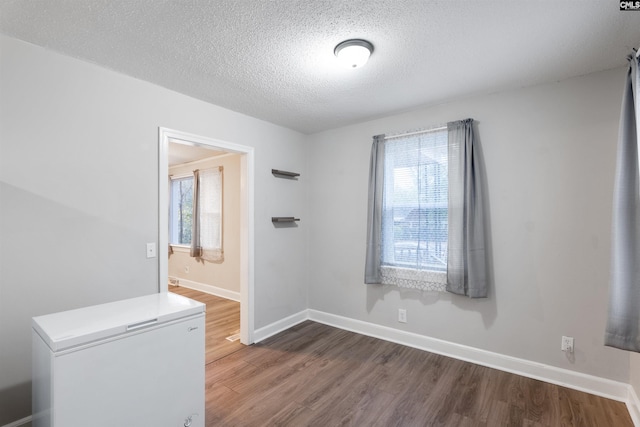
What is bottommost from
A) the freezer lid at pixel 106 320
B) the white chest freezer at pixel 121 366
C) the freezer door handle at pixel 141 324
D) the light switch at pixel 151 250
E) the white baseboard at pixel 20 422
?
the white baseboard at pixel 20 422

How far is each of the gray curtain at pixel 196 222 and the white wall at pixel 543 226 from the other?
3.90 metres

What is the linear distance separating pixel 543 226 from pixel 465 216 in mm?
601

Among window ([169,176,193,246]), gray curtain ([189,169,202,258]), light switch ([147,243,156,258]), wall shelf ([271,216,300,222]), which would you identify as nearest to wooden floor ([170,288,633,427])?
light switch ([147,243,156,258])

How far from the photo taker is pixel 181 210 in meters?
5.97

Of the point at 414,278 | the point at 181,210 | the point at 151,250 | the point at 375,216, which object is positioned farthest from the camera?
the point at 181,210

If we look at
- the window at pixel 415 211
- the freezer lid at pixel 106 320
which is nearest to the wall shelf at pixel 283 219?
the window at pixel 415 211

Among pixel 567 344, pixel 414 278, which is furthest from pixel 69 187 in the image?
pixel 567 344

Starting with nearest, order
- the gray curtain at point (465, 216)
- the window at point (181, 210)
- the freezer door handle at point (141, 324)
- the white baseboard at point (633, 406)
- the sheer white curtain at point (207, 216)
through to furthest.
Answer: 1. the freezer door handle at point (141, 324)
2. the white baseboard at point (633, 406)
3. the gray curtain at point (465, 216)
4. the sheer white curtain at point (207, 216)
5. the window at point (181, 210)

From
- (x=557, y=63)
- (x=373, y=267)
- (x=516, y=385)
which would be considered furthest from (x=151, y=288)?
(x=557, y=63)

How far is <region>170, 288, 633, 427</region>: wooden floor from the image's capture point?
1996 mm

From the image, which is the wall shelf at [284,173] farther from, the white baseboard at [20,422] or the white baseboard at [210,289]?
the white baseboard at [20,422]

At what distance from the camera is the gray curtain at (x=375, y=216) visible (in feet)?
10.7

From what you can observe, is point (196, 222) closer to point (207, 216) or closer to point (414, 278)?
point (207, 216)

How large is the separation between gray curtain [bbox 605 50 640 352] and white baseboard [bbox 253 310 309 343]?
2.94m
